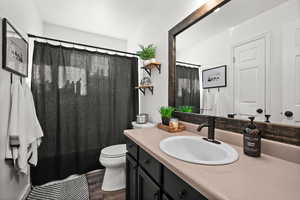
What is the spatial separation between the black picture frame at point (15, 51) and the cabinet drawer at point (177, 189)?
1491 mm

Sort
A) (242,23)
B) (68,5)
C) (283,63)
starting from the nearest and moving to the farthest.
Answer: (283,63) < (242,23) < (68,5)

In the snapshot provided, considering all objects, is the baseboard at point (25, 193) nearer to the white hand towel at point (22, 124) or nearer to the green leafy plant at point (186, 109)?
the white hand towel at point (22, 124)

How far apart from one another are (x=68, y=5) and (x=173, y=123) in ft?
7.02

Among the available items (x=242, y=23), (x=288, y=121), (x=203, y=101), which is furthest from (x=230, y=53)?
(x=288, y=121)

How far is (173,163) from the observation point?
0.61 metres

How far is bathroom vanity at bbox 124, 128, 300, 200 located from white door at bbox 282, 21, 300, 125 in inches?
10.4

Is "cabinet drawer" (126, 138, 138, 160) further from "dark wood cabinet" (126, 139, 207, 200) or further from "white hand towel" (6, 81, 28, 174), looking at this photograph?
"white hand towel" (6, 81, 28, 174)

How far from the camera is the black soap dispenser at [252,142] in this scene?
2.19 ft

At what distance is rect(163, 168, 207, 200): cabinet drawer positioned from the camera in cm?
51

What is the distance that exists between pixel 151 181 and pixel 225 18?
1.28 m

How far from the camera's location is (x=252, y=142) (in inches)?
26.5

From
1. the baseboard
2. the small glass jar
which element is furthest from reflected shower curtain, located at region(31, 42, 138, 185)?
the small glass jar

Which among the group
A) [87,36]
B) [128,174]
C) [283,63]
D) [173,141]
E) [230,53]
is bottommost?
[128,174]

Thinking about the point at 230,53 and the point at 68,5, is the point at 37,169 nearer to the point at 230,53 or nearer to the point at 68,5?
the point at 68,5
